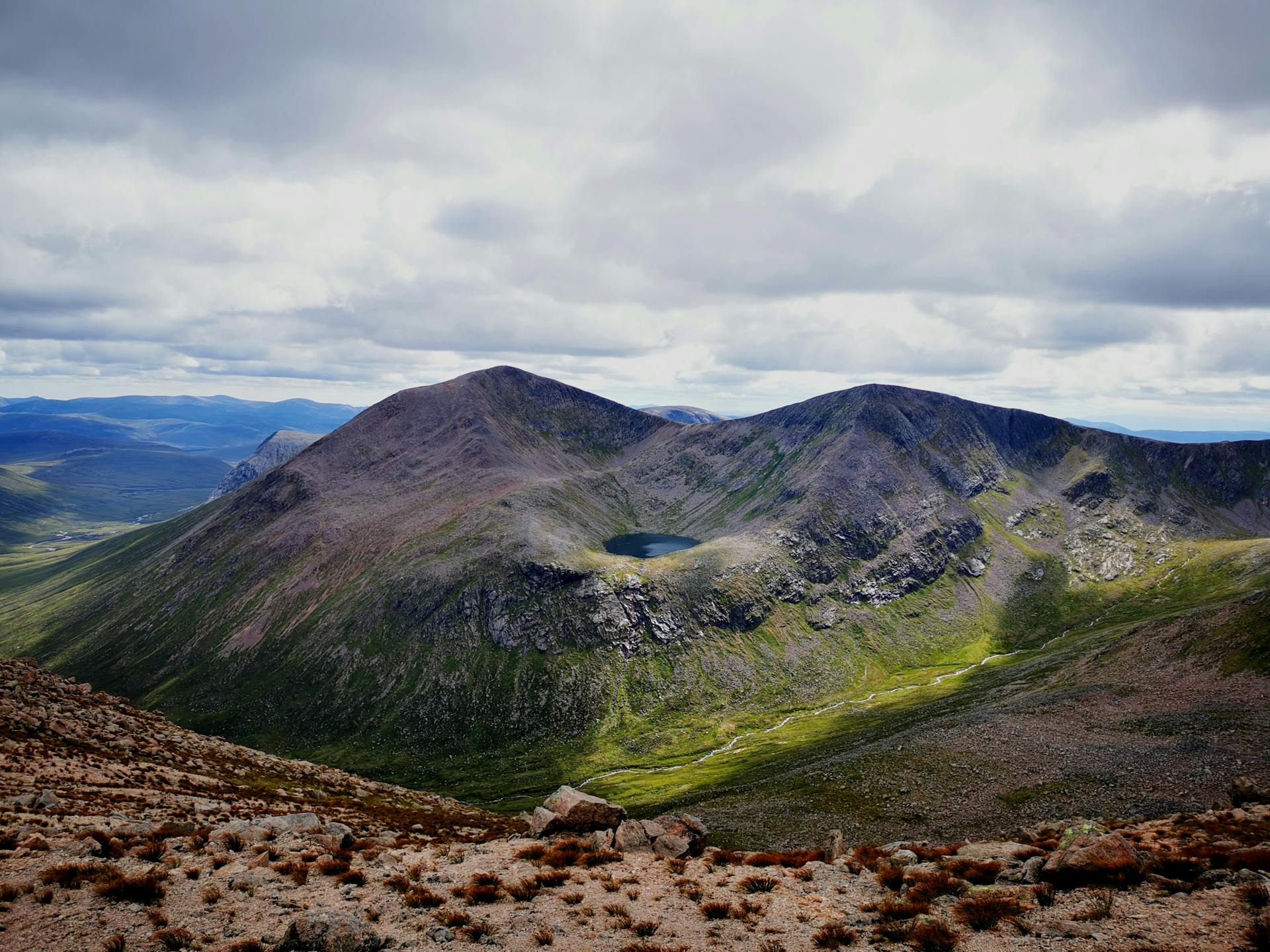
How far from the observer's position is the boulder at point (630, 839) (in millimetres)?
34469

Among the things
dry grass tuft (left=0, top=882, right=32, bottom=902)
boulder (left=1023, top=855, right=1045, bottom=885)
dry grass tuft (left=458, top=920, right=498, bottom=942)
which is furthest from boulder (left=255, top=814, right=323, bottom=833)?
boulder (left=1023, top=855, right=1045, bottom=885)

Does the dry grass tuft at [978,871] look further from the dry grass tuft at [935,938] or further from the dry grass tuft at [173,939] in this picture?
the dry grass tuft at [173,939]

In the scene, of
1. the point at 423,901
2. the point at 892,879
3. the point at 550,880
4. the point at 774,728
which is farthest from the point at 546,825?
the point at 774,728

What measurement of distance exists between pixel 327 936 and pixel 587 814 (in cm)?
2043

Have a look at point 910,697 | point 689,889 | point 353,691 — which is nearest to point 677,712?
point 910,697

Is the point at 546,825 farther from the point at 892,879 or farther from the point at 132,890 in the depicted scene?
the point at 132,890

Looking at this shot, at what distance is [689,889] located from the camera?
2659cm

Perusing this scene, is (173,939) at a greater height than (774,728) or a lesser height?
greater

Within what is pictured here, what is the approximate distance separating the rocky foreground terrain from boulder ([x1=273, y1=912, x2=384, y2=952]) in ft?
0.18

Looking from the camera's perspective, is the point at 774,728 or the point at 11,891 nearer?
the point at 11,891

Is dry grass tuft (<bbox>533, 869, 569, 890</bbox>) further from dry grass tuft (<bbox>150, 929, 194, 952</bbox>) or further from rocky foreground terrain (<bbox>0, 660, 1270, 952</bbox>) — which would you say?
dry grass tuft (<bbox>150, 929, 194, 952</bbox>)

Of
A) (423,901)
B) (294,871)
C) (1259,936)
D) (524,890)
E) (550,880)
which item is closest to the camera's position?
(1259,936)

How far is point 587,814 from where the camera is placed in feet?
124

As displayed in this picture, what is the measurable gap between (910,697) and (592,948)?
177 m
